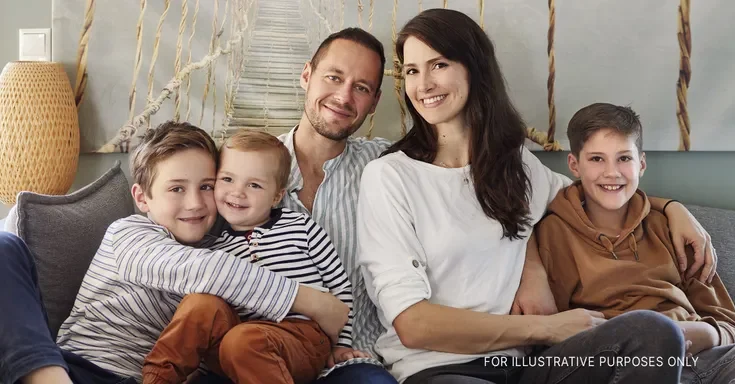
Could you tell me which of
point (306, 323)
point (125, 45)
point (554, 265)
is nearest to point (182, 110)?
point (125, 45)

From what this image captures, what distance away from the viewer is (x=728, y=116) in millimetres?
2248

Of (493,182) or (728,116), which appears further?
(728,116)

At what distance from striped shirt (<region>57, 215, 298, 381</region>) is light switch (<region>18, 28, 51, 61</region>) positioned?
0.80 m

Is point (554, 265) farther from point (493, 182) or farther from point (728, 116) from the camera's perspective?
point (728, 116)

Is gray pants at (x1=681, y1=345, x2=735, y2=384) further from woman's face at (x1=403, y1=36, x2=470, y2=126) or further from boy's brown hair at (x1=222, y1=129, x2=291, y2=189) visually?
boy's brown hair at (x1=222, y1=129, x2=291, y2=189)

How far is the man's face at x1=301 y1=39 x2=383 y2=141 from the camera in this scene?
5.90 ft

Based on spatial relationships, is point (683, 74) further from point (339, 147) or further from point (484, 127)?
point (339, 147)

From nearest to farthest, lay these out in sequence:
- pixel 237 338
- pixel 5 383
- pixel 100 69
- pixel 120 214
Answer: pixel 5 383 < pixel 237 338 < pixel 120 214 < pixel 100 69

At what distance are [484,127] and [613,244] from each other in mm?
483

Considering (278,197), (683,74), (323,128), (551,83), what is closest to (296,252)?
(278,197)

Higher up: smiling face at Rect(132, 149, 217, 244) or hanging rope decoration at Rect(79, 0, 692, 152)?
hanging rope decoration at Rect(79, 0, 692, 152)

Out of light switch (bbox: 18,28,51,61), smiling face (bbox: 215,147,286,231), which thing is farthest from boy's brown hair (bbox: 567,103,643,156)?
light switch (bbox: 18,28,51,61)

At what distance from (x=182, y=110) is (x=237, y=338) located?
3.24 feet

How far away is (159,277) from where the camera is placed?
4.80 feet
